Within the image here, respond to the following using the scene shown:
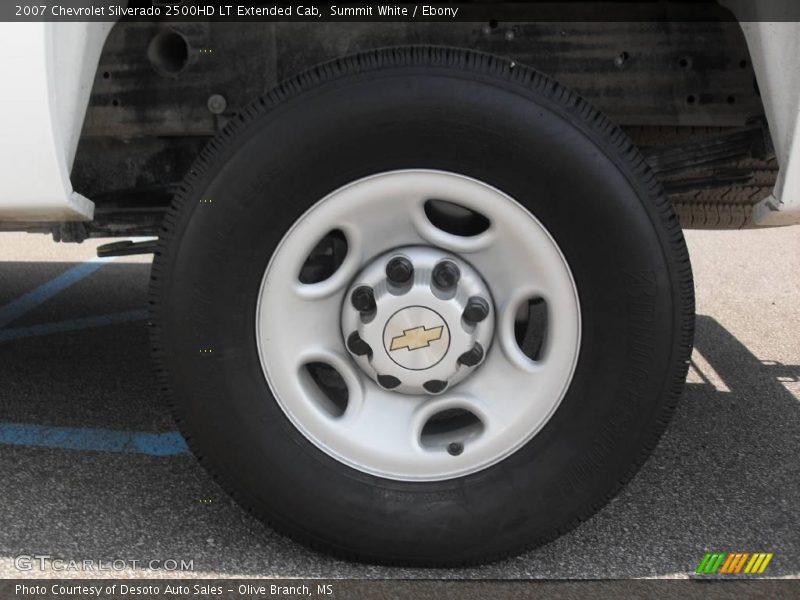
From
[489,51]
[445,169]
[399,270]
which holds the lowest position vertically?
[399,270]

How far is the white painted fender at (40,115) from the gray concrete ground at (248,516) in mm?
740

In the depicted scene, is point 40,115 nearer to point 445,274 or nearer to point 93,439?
point 445,274

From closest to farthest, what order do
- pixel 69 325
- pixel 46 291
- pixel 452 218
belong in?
pixel 452 218 → pixel 69 325 → pixel 46 291

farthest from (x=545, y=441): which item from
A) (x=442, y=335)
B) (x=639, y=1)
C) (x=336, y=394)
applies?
(x=639, y=1)

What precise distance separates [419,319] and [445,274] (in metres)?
0.11

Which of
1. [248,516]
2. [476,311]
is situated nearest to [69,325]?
[248,516]

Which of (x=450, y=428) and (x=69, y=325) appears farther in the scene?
(x=69, y=325)

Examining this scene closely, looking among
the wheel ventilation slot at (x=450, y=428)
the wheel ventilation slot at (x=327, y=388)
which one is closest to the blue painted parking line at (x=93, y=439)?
the wheel ventilation slot at (x=327, y=388)

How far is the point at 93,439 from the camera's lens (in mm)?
2586

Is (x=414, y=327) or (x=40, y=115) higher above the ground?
(x=40, y=115)

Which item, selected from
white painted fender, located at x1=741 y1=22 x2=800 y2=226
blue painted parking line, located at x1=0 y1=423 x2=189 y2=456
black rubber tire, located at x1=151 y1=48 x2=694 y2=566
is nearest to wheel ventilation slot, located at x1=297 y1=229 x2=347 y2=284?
black rubber tire, located at x1=151 y1=48 x2=694 y2=566

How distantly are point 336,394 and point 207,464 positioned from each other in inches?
15.2

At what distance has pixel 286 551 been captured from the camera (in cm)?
202

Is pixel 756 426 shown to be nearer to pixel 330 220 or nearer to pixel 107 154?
pixel 330 220
